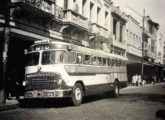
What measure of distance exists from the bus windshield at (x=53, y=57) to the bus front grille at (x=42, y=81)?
63 cm

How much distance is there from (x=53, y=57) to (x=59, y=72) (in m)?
0.81

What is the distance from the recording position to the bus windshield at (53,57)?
11.2 m

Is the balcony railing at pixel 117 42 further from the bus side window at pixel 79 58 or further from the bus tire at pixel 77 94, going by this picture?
the bus tire at pixel 77 94

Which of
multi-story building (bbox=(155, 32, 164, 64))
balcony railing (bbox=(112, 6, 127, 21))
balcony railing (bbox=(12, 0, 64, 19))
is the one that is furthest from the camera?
multi-story building (bbox=(155, 32, 164, 64))

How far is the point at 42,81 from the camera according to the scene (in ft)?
35.8

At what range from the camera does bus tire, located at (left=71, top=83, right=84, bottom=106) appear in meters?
11.4

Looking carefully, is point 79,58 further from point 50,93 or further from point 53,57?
point 50,93

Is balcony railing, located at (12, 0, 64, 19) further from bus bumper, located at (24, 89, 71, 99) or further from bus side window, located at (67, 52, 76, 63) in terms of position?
bus bumper, located at (24, 89, 71, 99)

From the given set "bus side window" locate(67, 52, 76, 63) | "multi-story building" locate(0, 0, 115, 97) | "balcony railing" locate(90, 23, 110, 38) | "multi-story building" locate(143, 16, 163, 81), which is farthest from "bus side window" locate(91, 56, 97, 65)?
"multi-story building" locate(143, 16, 163, 81)

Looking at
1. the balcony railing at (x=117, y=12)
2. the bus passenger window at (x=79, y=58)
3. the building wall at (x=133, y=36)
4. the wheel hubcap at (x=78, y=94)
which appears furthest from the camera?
the building wall at (x=133, y=36)

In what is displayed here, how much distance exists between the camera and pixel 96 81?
13695 millimetres

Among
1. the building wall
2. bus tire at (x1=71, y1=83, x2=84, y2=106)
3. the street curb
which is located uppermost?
the building wall

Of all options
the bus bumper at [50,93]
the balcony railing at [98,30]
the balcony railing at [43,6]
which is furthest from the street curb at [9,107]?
the balcony railing at [98,30]

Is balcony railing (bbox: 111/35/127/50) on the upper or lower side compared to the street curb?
upper
